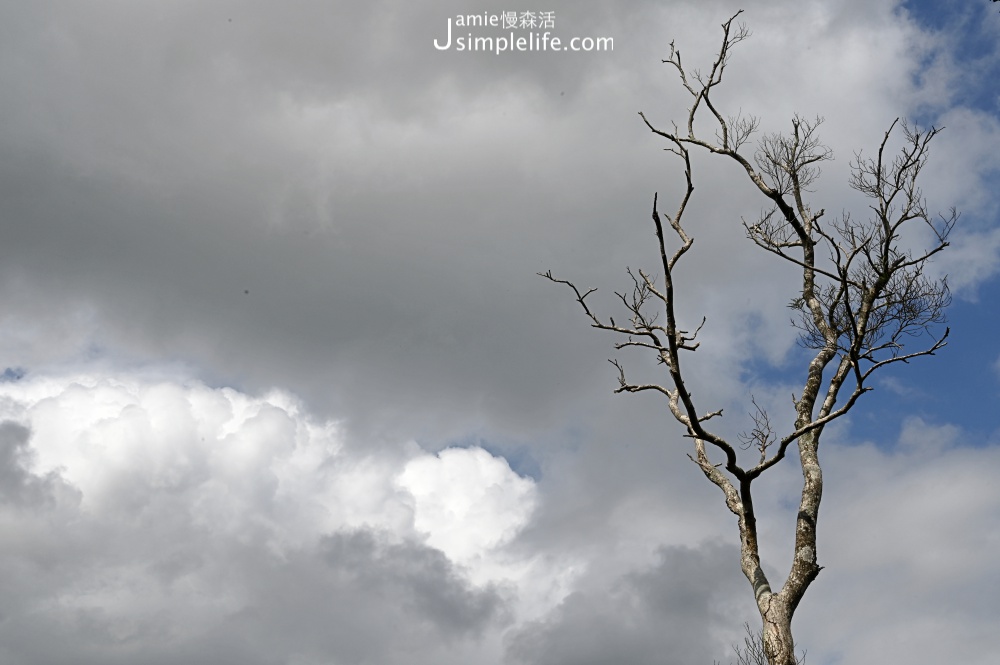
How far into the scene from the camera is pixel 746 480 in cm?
1216

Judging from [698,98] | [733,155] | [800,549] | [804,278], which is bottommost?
[800,549]

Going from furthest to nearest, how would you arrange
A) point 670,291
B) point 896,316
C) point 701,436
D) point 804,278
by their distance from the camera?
point 804,278, point 896,316, point 701,436, point 670,291

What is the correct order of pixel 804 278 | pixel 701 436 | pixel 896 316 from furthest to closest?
pixel 804 278 < pixel 896 316 < pixel 701 436

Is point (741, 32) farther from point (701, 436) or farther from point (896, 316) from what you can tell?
point (701, 436)

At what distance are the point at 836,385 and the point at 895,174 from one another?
9.91ft

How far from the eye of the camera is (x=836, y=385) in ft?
42.4

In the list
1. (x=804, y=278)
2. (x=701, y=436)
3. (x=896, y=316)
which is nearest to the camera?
(x=701, y=436)

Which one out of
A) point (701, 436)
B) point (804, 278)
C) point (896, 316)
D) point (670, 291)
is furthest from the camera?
point (804, 278)

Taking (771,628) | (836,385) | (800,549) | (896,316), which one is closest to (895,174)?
(896,316)

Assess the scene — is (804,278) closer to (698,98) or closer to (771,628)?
(698,98)

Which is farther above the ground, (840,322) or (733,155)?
(733,155)

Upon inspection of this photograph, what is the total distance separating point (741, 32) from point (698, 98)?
120 cm

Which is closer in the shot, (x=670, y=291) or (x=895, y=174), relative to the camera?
(x=670, y=291)

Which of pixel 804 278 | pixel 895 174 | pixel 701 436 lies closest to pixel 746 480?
pixel 701 436
